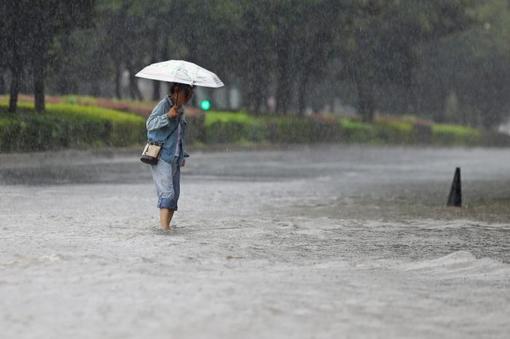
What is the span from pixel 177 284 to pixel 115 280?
1.51ft

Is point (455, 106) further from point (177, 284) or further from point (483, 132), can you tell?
point (177, 284)

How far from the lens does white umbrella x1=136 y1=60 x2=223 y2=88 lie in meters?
13.2

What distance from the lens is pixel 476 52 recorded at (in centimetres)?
8606

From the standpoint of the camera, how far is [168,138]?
13578mm

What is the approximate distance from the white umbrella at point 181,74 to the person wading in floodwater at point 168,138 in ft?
0.68

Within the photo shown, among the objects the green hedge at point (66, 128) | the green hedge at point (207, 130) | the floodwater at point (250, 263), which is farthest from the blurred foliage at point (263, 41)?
the floodwater at point (250, 263)

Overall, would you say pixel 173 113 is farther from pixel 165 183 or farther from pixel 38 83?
pixel 38 83

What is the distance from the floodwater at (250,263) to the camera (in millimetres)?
7500

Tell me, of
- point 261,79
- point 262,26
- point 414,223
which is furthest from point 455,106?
point 414,223

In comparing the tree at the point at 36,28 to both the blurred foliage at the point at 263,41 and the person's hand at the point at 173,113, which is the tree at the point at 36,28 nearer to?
the blurred foliage at the point at 263,41

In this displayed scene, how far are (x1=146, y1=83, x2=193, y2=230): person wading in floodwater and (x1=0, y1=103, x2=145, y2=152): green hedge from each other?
677 inches

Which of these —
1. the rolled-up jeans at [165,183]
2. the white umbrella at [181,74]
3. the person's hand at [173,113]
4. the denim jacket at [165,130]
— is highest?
the white umbrella at [181,74]

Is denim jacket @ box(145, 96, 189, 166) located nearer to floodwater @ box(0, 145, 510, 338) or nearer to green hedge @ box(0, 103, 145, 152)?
floodwater @ box(0, 145, 510, 338)

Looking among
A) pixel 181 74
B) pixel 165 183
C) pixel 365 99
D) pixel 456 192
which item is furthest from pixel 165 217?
pixel 365 99
